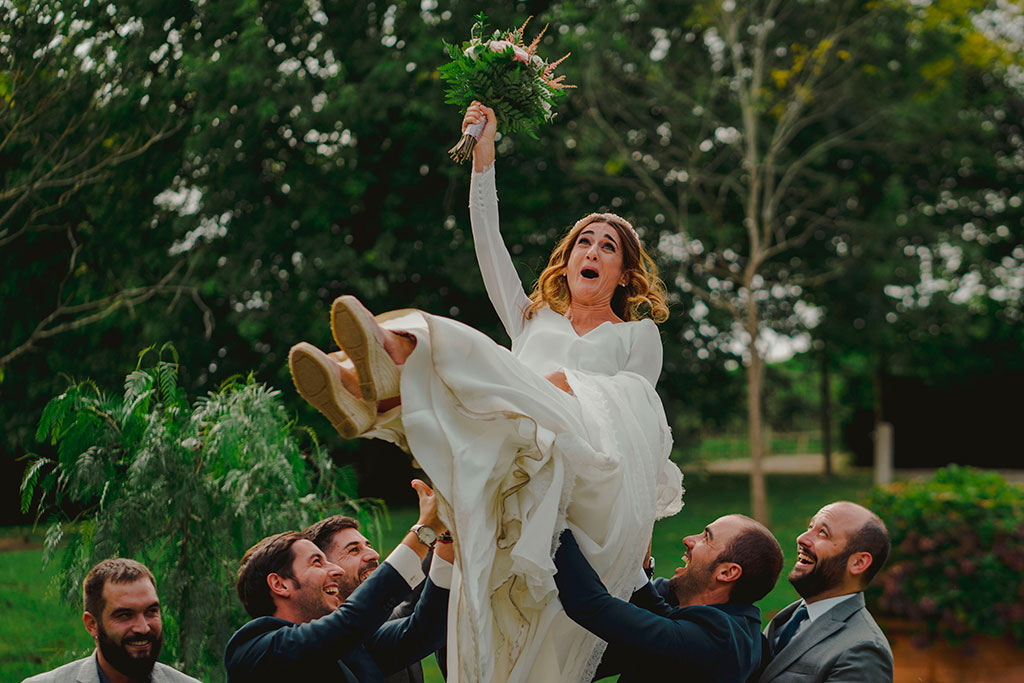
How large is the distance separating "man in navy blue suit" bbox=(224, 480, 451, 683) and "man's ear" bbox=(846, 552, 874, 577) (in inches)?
51.8

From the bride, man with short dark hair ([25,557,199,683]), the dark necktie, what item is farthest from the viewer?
the dark necktie

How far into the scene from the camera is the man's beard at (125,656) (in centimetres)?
A: 299

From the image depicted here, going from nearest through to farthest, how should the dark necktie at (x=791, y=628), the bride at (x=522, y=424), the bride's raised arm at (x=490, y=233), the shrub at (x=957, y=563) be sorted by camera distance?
the bride at (x=522, y=424), the bride's raised arm at (x=490, y=233), the dark necktie at (x=791, y=628), the shrub at (x=957, y=563)

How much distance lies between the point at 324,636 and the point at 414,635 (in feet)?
1.38

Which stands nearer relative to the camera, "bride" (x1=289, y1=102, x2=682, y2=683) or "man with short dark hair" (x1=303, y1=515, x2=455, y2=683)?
"bride" (x1=289, y1=102, x2=682, y2=683)

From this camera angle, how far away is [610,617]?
2758 mm

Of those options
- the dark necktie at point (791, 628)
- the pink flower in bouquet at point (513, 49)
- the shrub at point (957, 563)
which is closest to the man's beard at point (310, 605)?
the dark necktie at point (791, 628)

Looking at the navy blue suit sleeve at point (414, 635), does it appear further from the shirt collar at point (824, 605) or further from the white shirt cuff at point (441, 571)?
the shirt collar at point (824, 605)

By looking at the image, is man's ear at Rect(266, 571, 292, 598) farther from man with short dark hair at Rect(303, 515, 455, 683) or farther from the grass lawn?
the grass lawn

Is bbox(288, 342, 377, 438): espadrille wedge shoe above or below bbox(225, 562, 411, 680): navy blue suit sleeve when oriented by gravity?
above

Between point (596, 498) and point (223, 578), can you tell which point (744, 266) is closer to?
point (223, 578)

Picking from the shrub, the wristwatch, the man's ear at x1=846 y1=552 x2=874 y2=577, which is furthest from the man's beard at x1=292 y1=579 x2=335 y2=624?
the shrub

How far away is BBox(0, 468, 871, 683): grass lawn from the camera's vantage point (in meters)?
6.25

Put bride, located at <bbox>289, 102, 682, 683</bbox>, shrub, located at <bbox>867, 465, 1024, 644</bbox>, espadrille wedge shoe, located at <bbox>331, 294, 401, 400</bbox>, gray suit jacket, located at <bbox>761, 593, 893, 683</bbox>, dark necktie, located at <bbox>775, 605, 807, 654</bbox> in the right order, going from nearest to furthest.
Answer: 1. espadrille wedge shoe, located at <bbox>331, 294, 401, 400</bbox>
2. bride, located at <bbox>289, 102, 682, 683</bbox>
3. gray suit jacket, located at <bbox>761, 593, 893, 683</bbox>
4. dark necktie, located at <bbox>775, 605, 807, 654</bbox>
5. shrub, located at <bbox>867, 465, 1024, 644</bbox>
